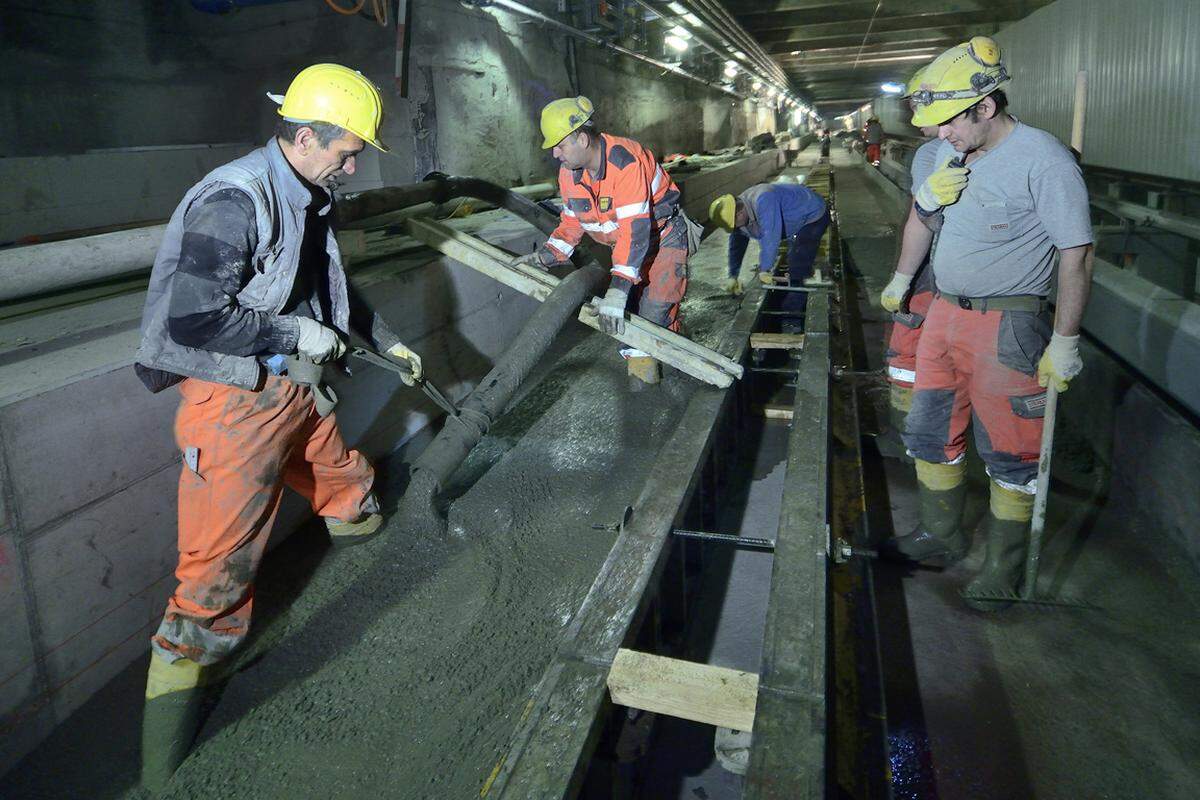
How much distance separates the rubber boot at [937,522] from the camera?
9.67ft

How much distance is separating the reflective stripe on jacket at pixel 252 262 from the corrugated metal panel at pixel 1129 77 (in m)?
8.47

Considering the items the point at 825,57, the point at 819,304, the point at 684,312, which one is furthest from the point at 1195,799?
the point at 825,57

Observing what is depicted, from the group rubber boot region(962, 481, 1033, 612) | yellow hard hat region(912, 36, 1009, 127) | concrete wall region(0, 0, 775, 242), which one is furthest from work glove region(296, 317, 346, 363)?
concrete wall region(0, 0, 775, 242)

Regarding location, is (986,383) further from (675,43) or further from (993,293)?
(675,43)

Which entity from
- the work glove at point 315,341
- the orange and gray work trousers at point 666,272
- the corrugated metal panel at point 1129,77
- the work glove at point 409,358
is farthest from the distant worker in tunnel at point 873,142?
the work glove at point 315,341

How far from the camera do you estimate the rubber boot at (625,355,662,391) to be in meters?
4.70

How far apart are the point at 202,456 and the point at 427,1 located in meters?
6.04

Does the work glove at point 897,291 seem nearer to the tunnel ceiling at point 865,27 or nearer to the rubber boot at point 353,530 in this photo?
the rubber boot at point 353,530

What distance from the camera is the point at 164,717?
207 centimetres

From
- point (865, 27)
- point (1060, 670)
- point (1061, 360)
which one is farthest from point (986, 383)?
point (865, 27)

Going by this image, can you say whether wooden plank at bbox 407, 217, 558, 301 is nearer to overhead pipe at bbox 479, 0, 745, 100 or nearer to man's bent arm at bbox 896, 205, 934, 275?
man's bent arm at bbox 896, 205, 934, 275

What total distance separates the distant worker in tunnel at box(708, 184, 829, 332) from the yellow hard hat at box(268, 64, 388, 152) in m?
3.45

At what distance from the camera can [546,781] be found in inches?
57.1

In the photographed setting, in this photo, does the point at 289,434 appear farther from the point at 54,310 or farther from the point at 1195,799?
the point at 1195,799
